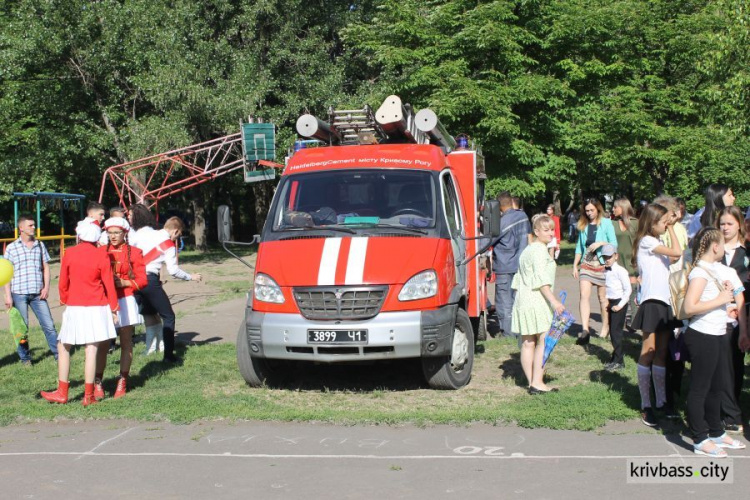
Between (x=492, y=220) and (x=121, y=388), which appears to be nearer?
(x=121, y=388)

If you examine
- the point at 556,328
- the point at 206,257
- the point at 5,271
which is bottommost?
the point at 206,257

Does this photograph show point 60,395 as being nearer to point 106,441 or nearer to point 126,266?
point 126,266

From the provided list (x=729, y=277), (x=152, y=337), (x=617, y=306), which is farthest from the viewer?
(x=152, y=337)

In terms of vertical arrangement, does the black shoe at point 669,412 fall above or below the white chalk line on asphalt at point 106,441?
below

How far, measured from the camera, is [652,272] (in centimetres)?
783

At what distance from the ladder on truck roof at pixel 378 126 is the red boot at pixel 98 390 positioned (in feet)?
11.9

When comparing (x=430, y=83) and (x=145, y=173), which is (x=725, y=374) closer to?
(x=430, y=83)

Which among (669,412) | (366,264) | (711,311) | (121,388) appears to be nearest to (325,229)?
(366,264)

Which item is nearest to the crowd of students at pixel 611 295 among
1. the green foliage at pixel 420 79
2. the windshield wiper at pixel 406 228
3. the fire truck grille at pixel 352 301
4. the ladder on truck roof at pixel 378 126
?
the windshield wiper at pixel 406 228

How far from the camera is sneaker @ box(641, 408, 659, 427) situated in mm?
7469

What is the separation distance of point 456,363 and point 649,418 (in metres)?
2.18

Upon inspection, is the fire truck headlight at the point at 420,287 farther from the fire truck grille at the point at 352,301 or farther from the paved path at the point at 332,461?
the paved path at the point at 332,461

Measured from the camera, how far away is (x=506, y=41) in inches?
993

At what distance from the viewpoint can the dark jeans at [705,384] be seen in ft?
21.5
